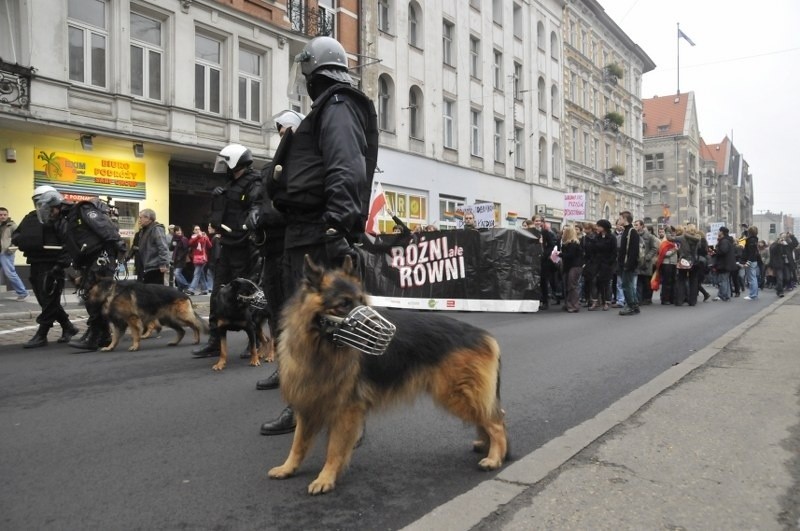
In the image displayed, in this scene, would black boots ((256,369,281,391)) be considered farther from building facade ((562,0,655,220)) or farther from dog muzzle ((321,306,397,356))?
building facade ((562,0,655,220))

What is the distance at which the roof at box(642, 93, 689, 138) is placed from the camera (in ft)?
254

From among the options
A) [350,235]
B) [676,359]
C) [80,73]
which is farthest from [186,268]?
[350,235]

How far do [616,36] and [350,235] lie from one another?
52.8 m

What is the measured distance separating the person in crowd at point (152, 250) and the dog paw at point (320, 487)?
284 inches

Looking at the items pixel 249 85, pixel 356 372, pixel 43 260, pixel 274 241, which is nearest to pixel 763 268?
pixel 249 85

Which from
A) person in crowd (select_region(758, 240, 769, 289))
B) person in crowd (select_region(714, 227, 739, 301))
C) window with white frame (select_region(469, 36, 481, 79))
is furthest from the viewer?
window with white frame (select_region(469, 36, 481, 79))

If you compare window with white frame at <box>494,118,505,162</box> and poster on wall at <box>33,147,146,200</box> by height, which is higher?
window with white frame at <box>494,118,505,162</box>

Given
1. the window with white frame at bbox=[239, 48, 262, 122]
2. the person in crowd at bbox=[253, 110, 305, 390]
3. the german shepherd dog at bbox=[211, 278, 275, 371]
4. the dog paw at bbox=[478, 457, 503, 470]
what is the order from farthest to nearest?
the window with white frame at bbox=[239, 48, 262, 122], the german shepherd dog at bbox=[211, 278, 275, 371], the person in crowd at bbox=[253, 110, 305, 390], the dog paw at bbox=[478, 457, 503, 470]

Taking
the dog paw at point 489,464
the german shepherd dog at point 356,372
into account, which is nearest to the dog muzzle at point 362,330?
the german shepherd dog at point 356,372

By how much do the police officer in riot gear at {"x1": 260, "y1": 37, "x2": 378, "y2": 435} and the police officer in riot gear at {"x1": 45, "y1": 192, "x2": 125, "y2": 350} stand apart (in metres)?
4.76

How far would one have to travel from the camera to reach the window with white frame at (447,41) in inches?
1174

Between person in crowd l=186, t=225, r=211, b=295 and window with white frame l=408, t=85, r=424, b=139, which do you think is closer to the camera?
person in crowd l=186, t=225, r=211, b=295

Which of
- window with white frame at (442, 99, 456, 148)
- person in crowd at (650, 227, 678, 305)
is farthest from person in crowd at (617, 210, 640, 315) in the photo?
window with white frame at (442, 99, 456, 148)

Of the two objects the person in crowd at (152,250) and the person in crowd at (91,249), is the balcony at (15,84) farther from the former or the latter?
the person in crowd at (91,249)
